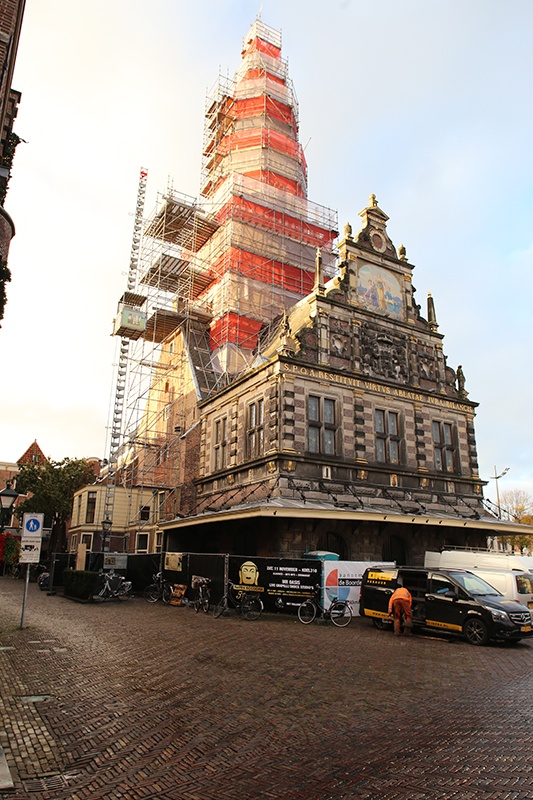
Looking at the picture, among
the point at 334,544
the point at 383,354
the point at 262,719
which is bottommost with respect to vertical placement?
the point at 262,719

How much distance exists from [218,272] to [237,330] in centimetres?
521

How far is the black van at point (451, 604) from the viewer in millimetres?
14648

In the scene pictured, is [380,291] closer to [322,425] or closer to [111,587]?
[322,425]

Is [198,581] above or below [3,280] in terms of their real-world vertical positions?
below

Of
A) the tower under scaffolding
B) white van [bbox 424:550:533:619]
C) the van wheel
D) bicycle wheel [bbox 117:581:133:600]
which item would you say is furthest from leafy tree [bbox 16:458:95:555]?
the van wheel

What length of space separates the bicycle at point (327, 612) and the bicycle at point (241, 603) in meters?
1.46

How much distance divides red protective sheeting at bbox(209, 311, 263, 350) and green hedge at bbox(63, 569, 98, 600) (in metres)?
15.9

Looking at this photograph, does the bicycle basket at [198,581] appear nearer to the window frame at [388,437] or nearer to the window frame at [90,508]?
the window frame at [388,437]

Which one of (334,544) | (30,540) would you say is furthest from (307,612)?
(30,540)

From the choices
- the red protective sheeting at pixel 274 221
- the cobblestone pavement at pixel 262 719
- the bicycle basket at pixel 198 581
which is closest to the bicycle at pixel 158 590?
the bicycle basket at pixel 198 581

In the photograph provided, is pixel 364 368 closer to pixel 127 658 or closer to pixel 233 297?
pixel 233 297

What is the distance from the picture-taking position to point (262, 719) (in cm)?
764

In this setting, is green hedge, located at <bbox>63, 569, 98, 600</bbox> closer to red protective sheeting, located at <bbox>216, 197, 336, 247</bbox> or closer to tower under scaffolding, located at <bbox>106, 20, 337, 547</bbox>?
tower under scaffolding, located at <bbox>106, 20, 337, 547</bbox>

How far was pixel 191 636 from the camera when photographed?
14.6 m
